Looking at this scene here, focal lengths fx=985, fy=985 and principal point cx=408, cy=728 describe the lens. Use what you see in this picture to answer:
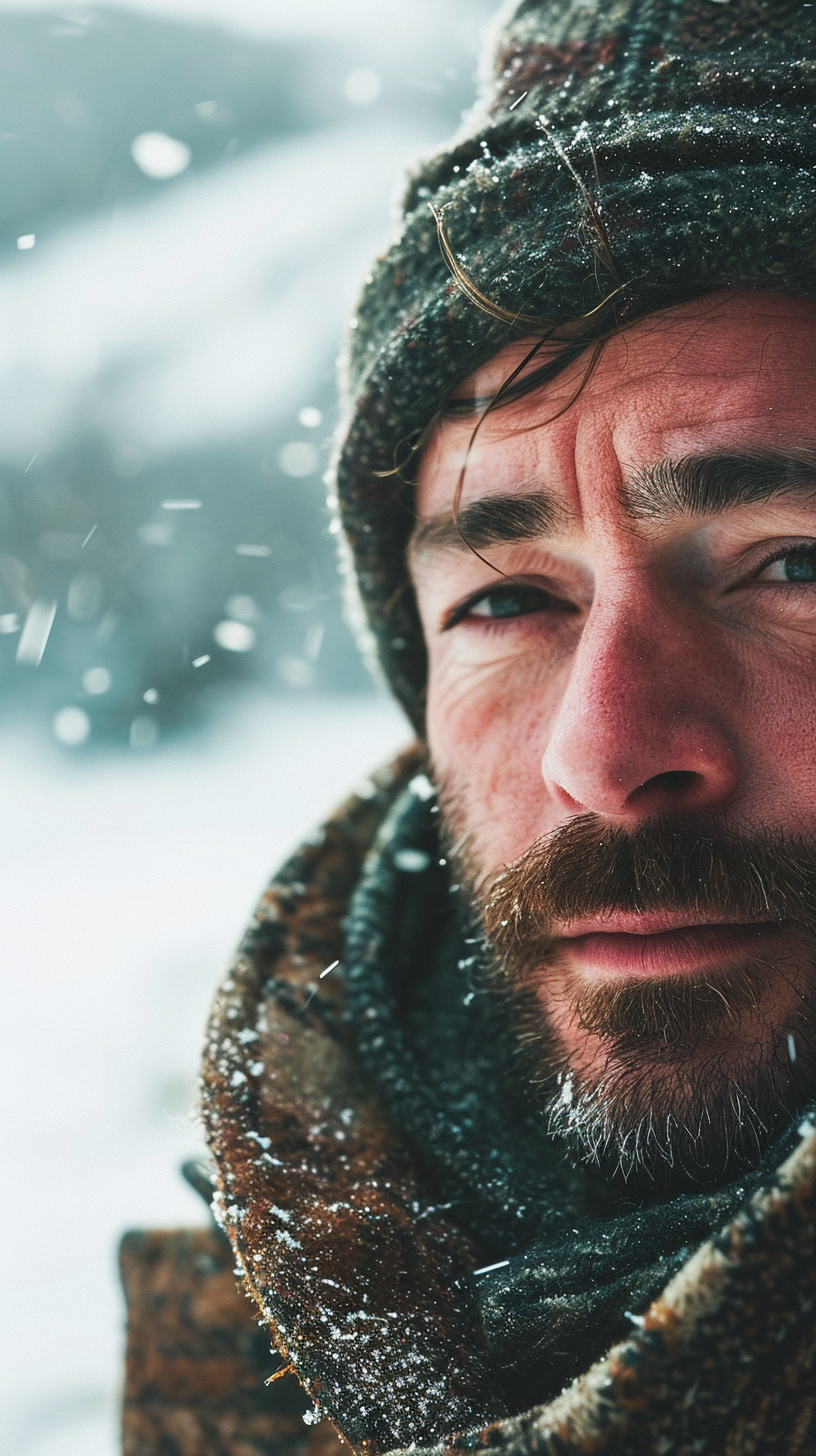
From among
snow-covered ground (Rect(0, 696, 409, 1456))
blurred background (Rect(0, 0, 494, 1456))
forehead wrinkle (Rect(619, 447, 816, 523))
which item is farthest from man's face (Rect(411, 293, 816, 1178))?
blurred background (Rect(0, 0, 494, 1456))

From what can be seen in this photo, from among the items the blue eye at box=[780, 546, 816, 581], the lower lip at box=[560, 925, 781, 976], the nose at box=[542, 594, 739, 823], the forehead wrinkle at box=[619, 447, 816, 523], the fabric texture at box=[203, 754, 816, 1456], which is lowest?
the fabric texture at box=[203, 754, 816, 1456]

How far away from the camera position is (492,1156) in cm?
137

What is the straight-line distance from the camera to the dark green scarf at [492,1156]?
3.34ft

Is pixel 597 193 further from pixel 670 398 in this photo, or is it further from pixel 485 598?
pixel 485 598

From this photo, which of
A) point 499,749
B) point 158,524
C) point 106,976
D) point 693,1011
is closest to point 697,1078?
point 693,1011

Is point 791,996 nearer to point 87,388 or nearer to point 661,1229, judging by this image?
point 661,1229

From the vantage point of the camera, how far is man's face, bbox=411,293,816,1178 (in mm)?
1114

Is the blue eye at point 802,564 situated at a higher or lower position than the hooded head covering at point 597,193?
lower

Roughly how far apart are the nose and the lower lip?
14cm

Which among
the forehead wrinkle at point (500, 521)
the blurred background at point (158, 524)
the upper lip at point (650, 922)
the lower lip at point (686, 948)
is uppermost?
the blurred background at point (158, 524)

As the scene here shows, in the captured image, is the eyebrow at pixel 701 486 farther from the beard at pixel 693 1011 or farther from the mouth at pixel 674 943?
the mouth at pixel 674 943

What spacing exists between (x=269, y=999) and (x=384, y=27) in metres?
5.14

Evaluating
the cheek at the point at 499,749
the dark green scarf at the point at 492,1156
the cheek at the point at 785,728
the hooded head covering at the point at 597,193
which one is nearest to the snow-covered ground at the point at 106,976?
the dark green scarf at the point at 492,1156

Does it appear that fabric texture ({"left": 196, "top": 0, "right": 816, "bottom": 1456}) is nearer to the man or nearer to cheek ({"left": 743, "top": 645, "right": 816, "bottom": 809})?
the man
